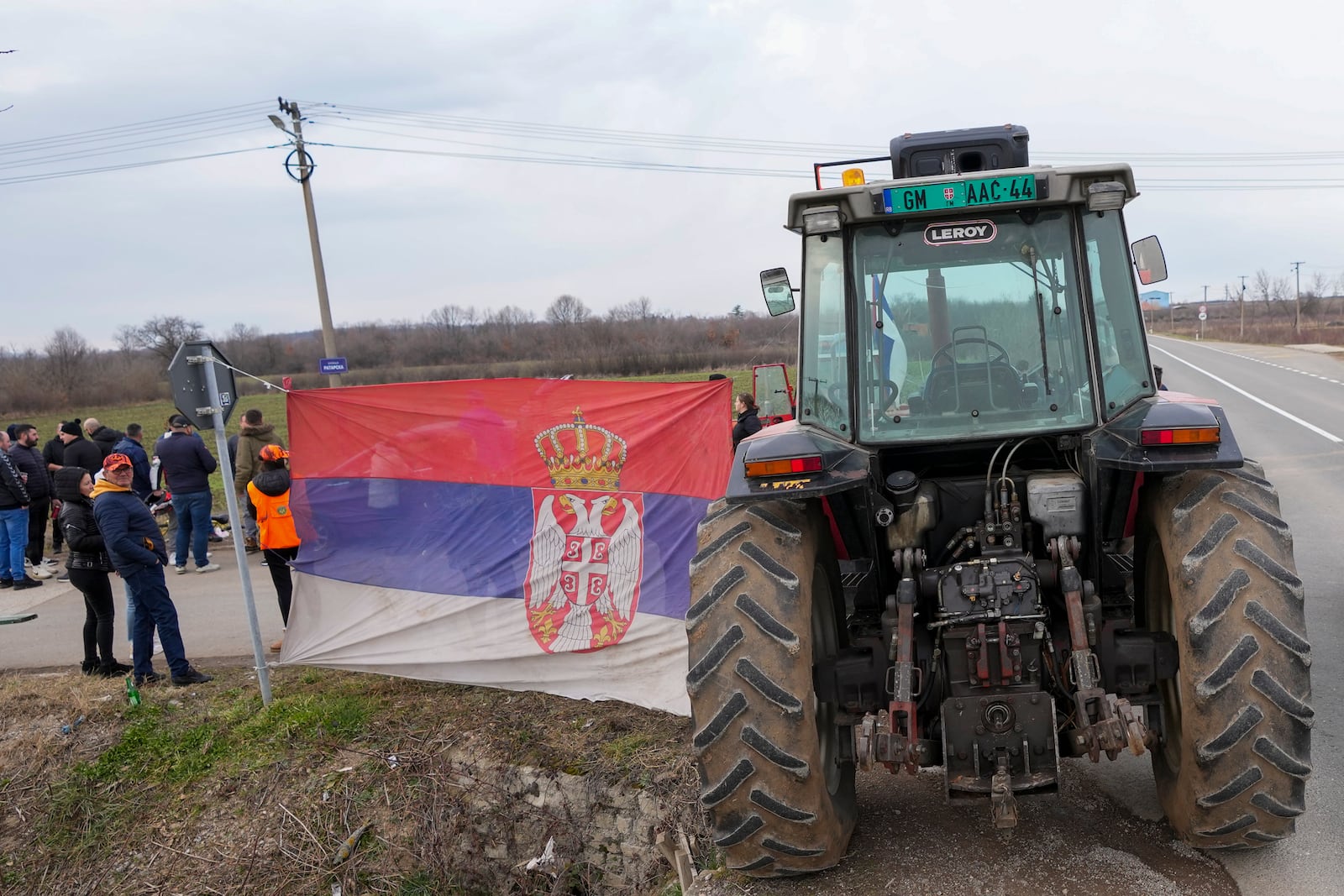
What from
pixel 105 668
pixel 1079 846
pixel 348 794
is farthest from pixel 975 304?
pixel 105 668

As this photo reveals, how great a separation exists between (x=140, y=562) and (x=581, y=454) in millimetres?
3426

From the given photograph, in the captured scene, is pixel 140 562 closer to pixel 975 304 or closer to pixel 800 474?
pixel 800 474

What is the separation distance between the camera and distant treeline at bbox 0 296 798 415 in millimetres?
37500

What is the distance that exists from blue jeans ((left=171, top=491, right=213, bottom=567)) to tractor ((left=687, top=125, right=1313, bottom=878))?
9.31 meters

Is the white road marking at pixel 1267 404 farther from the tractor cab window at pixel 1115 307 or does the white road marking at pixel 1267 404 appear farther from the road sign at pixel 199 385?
the road sign at pixel 199 385

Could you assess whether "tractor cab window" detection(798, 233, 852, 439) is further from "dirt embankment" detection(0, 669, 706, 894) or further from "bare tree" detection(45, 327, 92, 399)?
"bare tree" detection(45, 327, 92, 399)

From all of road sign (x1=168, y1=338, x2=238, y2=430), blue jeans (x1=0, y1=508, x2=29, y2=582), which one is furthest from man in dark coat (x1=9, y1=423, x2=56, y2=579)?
road sign (x1=168, y1=338, x2=238, y2=430)

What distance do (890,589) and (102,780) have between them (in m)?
5.73

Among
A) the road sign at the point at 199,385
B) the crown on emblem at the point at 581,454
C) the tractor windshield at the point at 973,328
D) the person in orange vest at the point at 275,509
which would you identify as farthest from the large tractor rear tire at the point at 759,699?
the person in orange vest at the point at 275,509

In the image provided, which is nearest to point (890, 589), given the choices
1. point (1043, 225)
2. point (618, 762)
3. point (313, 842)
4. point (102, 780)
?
point (1043, 225)

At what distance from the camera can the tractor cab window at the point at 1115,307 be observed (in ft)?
14.1

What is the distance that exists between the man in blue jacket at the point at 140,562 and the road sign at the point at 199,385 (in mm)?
702

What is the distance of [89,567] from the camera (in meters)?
8.35

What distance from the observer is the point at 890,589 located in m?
4.58
